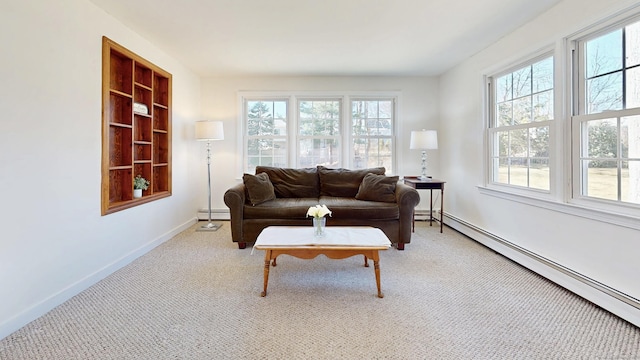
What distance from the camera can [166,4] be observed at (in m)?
2.43

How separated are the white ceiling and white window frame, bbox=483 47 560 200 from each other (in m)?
0.36

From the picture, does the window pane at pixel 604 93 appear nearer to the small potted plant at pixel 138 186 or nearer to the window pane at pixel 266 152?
the window pane at pixel 266 152

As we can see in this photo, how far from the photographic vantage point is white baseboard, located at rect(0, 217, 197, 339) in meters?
1.74

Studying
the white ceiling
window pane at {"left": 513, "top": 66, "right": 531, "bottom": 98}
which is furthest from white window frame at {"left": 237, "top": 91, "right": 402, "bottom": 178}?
window pane at {"left": 513, "top": 66, "right": 531, "bottom": 98}

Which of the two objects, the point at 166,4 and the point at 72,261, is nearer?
the point at 72,261

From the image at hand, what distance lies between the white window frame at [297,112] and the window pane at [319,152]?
90mm

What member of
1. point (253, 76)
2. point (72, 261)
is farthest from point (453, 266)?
point (253, 76)

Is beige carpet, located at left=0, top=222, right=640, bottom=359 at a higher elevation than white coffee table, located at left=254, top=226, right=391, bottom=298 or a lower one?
lower

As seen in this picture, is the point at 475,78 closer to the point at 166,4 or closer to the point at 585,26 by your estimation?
the point at 585,26

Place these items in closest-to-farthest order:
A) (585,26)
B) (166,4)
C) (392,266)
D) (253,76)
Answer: (585,26), (166,4), (392,266), (253,76)

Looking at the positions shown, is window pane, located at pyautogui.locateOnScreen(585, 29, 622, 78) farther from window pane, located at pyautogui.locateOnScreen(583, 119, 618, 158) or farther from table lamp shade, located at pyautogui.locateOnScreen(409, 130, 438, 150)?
table lamp shade, located at pyautogui.locateOnScreen(409, 130, 438, 150)

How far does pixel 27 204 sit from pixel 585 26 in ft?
13.4

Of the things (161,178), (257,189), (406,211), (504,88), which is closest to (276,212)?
(257,189)

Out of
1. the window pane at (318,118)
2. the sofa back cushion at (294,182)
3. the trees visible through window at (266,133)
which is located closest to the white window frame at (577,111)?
the sofa back cushion at (294,182)
